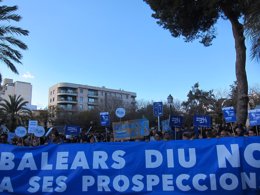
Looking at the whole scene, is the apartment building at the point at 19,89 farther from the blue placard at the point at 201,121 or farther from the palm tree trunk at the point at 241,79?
the palm tree trunk at the point at 241,79

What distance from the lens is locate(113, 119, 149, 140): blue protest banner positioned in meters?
18.4

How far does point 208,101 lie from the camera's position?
224 feet

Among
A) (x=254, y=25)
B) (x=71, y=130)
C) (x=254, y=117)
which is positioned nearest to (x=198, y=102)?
(x=71, y=130)

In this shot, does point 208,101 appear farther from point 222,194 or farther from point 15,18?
point 222,194

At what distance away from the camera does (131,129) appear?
1880 cm

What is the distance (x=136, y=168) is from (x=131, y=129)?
10.9 m

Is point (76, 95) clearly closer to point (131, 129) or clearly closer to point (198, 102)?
point (198, 102)

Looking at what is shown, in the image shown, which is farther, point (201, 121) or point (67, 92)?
point (67, 92)

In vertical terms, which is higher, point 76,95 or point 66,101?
point 76,95

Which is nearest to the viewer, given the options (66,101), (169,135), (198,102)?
(169,135)

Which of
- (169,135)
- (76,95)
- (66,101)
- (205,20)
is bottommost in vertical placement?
(169,135)

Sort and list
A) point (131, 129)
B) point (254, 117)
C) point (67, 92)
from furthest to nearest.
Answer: point (67, 92)
point (131, 129)
point (254, 117)

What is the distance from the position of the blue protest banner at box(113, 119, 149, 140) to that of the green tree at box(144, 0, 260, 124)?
4189 millimetres

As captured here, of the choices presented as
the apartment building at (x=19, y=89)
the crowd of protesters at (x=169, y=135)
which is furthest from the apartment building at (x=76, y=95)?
the crowd of protesters at (x=169, y=135)
